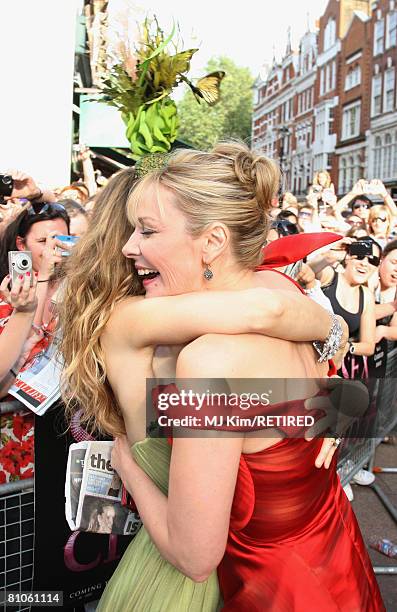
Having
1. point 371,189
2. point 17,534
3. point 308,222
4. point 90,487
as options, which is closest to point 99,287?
point 90,487

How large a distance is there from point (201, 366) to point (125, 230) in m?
0.58

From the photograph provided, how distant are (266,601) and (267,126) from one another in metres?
88.0

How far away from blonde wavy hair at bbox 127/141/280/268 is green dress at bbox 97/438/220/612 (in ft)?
1.80

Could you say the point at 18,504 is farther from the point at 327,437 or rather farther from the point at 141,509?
the point at 327,437

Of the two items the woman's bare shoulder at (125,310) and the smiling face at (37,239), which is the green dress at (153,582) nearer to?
the woman's bare shoulder at (125,310)

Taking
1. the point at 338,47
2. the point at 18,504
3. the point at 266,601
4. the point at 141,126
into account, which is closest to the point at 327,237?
the point at 141,126

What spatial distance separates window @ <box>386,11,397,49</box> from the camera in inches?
1909

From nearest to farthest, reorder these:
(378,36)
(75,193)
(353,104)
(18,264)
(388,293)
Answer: (18,264)
(388,293)
(75,193)
(378,36)
(353,104)

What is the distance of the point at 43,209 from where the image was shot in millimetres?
3172

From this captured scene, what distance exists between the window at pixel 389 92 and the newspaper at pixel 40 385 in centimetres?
5127

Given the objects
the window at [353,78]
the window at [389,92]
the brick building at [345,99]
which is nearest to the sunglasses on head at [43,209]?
the brick building at [345,99]

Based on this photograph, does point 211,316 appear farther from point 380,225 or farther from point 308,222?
point 380,225

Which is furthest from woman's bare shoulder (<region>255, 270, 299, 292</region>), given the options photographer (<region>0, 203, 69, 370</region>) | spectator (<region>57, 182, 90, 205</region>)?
spectator (<region>57, 182, 90, 205</region>)

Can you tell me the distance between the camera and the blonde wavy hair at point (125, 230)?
1.50m
